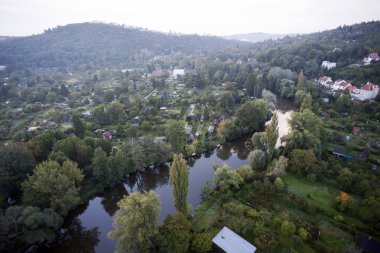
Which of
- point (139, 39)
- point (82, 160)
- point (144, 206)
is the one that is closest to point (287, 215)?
point (144, 206)

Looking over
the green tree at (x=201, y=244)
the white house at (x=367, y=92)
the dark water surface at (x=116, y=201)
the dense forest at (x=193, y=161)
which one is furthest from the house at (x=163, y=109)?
the white house at (x=367, y=92)

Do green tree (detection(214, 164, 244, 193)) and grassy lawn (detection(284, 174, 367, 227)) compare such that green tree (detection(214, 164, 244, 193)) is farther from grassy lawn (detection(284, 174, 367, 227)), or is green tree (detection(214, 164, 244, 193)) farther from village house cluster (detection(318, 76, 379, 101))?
village house cluster (detection(318, 76, 379, 101))

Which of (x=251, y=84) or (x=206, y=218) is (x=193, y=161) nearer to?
(x=206, y=218)

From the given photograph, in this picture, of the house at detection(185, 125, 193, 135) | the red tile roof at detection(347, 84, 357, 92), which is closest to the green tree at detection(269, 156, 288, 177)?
the house at detection(185, 125, 193, 135)

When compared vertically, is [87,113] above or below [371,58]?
below

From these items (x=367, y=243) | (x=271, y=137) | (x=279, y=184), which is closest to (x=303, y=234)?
(x=367, y=243)

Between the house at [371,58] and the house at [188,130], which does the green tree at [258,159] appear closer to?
the house at [188,130]

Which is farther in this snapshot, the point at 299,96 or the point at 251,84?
the point at 251,84
